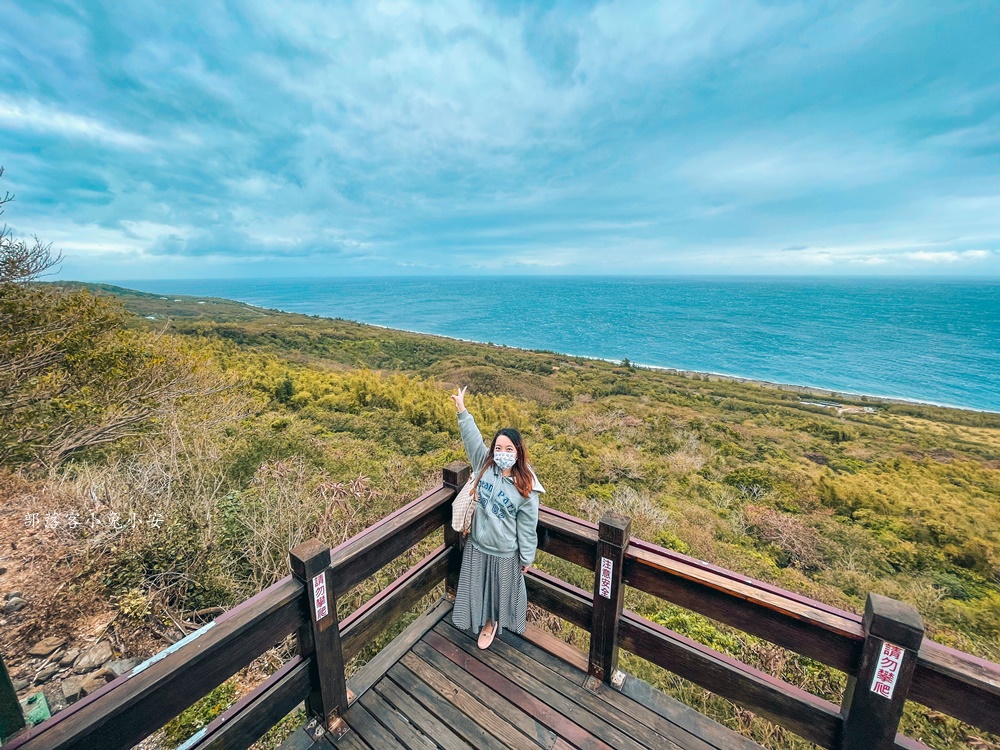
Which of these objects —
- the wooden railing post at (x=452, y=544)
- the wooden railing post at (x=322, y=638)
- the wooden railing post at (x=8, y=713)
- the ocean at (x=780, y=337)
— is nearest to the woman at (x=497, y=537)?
the wooden railing post at (x=452, y=544)

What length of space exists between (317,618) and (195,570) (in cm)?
304

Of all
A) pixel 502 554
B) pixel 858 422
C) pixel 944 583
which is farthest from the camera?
pixel 858 422

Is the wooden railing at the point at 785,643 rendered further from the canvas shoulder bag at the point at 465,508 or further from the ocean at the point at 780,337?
the ocean at the point at 780,337

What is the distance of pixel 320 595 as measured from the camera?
2080mm

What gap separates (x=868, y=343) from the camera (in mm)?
57250

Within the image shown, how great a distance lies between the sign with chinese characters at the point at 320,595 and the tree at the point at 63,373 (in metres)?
6.66

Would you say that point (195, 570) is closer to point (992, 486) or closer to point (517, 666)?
point (517, 666)

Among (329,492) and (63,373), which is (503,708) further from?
(63,373)

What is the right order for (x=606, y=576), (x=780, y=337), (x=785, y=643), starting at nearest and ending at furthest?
1. (x=785, y=643)
2. (x=606, y=576)
3. (x=780, y=337)

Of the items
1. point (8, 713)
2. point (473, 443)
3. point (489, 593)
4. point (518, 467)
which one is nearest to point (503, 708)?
point (489, 593)

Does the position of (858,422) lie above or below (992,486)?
below

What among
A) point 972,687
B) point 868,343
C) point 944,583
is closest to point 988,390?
point 868,343

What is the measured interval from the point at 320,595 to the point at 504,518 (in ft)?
3.42

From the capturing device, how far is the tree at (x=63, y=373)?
609 cm
